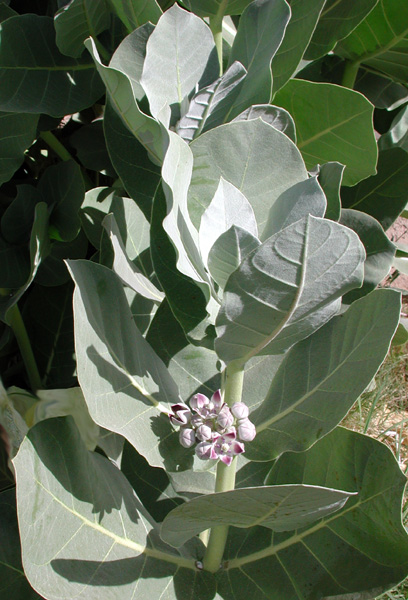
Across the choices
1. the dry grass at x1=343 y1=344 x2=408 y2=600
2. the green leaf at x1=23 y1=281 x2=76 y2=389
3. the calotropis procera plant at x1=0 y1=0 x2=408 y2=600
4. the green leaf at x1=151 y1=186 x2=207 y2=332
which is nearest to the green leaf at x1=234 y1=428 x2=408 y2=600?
the calotropis procera plant at x1=0 y1=0 x2=408 y2=600

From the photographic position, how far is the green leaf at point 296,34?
903 mm

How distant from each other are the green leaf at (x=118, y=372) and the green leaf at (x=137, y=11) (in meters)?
0.40

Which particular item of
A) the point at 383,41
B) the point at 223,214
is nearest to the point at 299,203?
the point at 223,214

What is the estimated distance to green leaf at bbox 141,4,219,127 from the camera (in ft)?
2.49

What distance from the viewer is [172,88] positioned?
2.64 feet

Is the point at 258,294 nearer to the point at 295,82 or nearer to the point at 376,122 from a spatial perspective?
the point at 295,82

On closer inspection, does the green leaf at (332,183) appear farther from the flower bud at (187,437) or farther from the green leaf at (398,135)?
the green leaf at (398,135)

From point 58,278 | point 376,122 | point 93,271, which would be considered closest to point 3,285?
point 58,278

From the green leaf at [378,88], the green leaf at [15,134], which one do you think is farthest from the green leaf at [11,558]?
the green leaf at [378,88]

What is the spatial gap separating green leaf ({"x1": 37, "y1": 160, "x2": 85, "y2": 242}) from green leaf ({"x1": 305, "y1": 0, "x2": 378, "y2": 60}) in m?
0.53

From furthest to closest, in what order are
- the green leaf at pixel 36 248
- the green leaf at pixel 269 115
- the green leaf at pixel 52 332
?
the green leaf at pixel 52 332 < the green leaf at pixel 36 248 < the green leaf at pixel 269 115

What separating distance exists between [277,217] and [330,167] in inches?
7.5

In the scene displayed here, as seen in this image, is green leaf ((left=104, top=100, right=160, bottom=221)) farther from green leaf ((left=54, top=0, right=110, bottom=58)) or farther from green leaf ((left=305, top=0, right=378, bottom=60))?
green leaf ((left=305, top=0, right=378, bottom=60))

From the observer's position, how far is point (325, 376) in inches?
29.2
